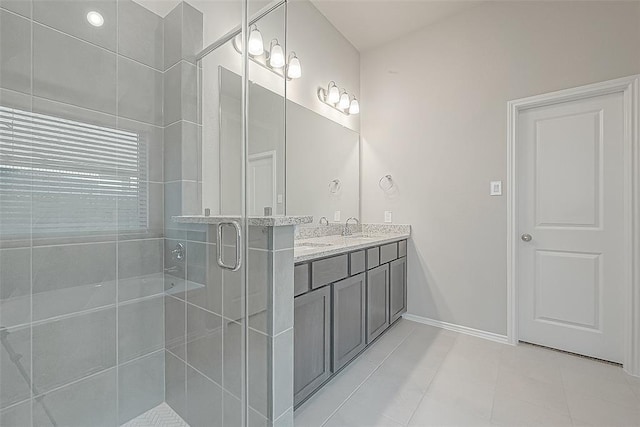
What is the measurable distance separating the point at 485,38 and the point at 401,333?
2.65 meters

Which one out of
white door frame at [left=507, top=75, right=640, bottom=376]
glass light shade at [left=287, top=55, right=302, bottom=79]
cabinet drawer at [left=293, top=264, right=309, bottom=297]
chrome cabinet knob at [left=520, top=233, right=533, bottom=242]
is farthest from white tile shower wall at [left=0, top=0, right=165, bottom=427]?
white door frame at [left=507, top=75, right=640, bottom=376]

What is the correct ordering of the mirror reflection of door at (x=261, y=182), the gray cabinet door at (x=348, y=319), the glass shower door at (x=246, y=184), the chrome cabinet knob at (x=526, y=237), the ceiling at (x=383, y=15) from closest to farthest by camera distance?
the glass shower door at (x=246, y=184) < the mirror reflection of door at (x=261, y=182) < the gray cabinet door at (x=348, y=319) < the chrome cabinet knob at (x=526, y=237) < the ceiling at (x=383, y=15)

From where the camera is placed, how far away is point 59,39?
3.97 feet

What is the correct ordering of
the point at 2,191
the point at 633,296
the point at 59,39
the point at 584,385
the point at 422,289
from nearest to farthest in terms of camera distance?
the point at 2,191, the point at 59,39, the point at 584,385, the point at 633,296, the point at 422,289

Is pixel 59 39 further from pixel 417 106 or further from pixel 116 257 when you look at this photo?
pixel 417 106

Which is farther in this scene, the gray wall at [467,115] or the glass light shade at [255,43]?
the gray wall at [467,115]

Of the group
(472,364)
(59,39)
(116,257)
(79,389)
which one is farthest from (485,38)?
(79,389)

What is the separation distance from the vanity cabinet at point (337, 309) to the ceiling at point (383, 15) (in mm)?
→ 2092

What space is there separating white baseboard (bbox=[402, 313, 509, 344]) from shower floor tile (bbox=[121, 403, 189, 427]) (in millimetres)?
2084

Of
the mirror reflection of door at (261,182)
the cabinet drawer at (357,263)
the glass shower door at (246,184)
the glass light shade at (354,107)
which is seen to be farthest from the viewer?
the glass light shade at (354,107)

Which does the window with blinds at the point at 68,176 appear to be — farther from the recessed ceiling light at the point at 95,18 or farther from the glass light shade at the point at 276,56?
the glass light shade at the point at 276,56

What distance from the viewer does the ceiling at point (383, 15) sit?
96.3 inches

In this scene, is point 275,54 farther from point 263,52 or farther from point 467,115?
point 467,115

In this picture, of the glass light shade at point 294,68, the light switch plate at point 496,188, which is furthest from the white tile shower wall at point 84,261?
the light switch plate at point 496,188
